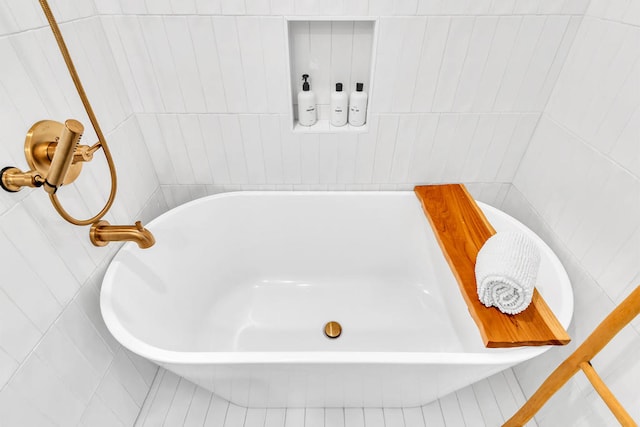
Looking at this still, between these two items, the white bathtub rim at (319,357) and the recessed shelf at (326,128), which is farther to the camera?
the recessed shelf at (326,128)

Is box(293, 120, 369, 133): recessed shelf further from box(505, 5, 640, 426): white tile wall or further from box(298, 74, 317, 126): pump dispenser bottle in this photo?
box(505, 5, 640, 426): white tile wall

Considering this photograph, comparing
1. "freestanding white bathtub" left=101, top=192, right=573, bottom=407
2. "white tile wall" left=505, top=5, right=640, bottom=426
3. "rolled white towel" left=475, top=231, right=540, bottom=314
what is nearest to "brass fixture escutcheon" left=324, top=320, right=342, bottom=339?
"freestanding white bathtub" left=101, top=192, right=573, bottom=407

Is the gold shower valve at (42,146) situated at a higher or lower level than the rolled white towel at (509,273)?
higher

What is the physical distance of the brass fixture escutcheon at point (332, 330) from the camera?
4.60 feet

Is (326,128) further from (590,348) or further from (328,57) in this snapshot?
(590,348)

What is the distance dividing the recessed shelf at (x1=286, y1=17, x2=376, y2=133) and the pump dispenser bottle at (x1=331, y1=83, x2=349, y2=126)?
0.03 meters

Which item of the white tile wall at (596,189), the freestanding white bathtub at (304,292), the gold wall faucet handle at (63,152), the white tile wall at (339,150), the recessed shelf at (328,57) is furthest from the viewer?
the white tile wall at (339,150)

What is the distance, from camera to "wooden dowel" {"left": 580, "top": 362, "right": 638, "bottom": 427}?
733mm

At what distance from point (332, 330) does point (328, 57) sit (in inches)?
42.8

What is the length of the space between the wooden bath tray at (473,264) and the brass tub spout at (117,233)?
99 cm

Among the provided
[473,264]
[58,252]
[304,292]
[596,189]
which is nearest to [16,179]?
[58,252]

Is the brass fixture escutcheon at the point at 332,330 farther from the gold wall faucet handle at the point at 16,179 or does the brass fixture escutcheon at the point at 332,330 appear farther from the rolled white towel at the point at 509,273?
the gold wall faucet handle at the point at 16,179

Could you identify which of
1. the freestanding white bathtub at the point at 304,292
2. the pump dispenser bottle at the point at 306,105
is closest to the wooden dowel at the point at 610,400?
the freestanding white bathtub at the point at 304,292

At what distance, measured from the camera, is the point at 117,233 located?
0.99m
